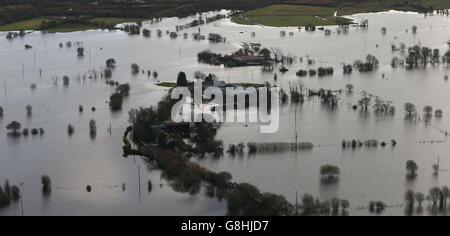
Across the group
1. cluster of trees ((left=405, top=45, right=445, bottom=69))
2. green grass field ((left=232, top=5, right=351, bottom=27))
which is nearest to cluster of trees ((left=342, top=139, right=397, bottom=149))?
cluster of trees ((left=405, top=45, right=445, bottom=69))

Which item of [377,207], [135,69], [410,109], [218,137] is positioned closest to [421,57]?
[410,109]

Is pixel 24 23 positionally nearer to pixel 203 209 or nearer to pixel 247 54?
pixel 247 54

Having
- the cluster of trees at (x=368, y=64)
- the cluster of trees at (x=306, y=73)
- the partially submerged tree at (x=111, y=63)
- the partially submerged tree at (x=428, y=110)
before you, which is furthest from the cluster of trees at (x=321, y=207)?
the partially submerged tree at (x=111, y=63)

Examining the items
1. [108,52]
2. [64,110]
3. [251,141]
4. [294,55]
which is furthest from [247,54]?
[251,141]

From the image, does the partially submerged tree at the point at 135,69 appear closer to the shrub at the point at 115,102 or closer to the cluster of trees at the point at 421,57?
the shrub at the point at 115,102
